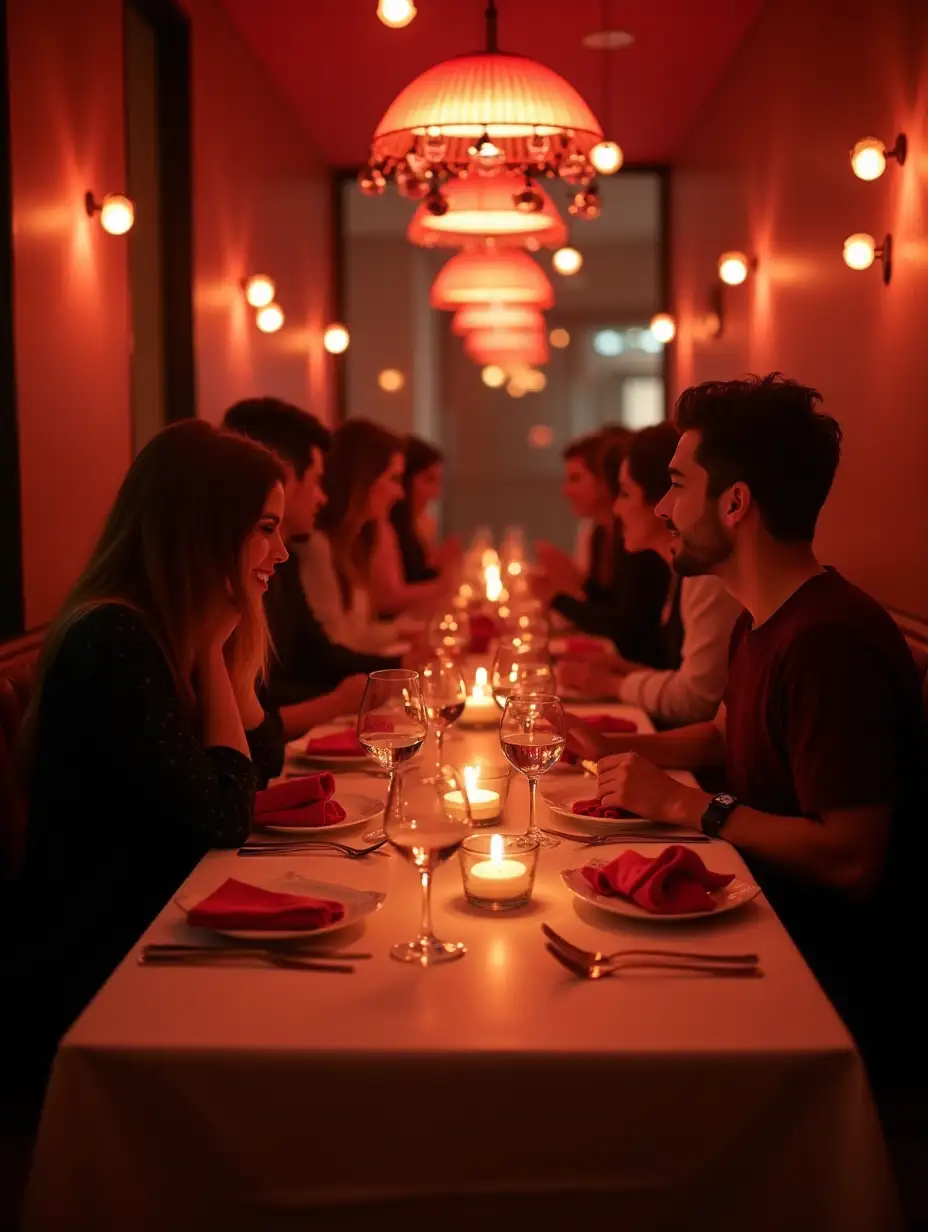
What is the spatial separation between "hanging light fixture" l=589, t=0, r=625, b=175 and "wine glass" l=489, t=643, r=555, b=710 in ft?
4.79

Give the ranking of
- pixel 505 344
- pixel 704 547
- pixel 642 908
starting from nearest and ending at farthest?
1. pixel 642 908
2. pixel 704 547
3. pixel 505 344

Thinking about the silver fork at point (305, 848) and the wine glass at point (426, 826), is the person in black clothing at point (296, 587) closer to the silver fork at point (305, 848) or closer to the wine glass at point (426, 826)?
the silver fork at point (305, 848)

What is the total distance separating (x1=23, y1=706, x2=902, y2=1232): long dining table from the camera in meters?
1.30

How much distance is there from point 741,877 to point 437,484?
202 inches

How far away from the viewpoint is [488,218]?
4.27 metres

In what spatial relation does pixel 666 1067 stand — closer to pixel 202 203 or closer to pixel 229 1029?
pixel 229 1029

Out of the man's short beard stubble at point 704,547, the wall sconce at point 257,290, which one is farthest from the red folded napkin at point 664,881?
the wall sconce at point 257,290

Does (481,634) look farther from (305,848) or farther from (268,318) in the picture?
(268,318)

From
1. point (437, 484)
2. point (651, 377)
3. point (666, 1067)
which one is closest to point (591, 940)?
point (666, 1067)

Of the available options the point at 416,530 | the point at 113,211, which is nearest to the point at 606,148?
the point at 113,211

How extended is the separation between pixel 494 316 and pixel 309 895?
4.55 m

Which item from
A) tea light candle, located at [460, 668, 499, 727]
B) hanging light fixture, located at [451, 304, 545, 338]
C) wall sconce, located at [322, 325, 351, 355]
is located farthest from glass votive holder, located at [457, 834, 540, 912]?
wall sconce, located at [322, 325, 351, 355]

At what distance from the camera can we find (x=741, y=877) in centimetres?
182

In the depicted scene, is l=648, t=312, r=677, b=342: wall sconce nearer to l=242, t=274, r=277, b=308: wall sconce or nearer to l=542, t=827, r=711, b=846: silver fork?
l=242, t=274, r=277, b=308: wall sconce
